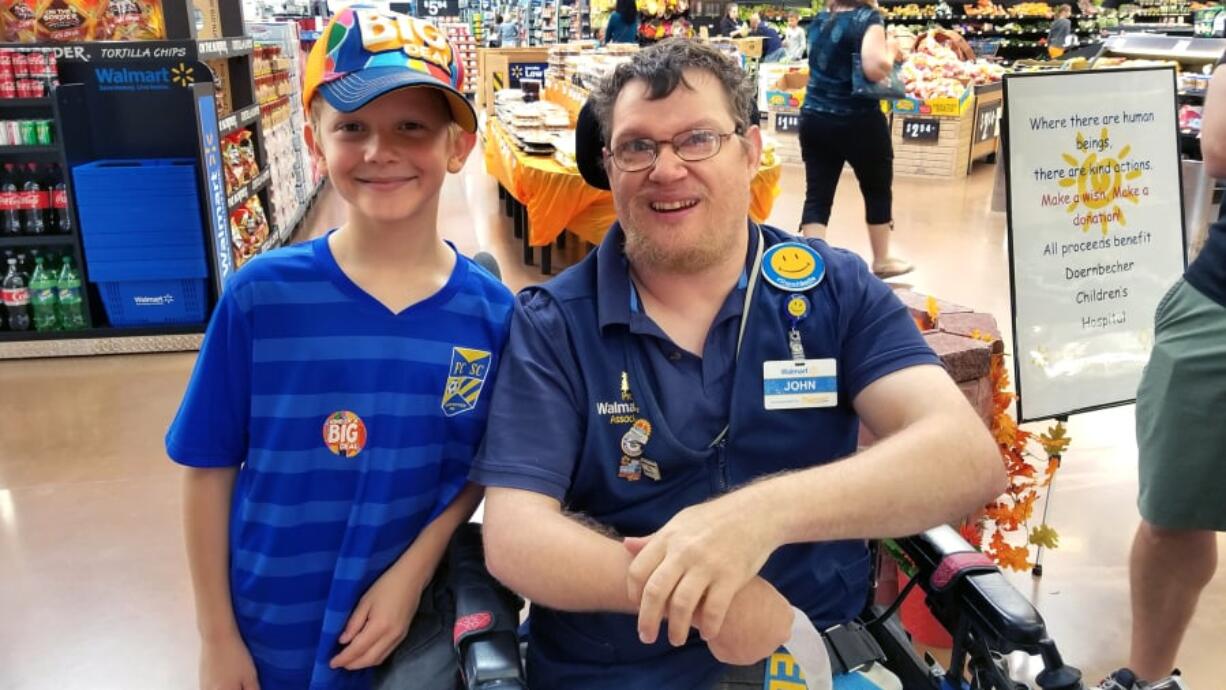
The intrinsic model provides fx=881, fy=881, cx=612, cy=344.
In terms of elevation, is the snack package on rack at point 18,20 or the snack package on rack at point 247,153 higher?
the snack package on rack at point 18,20

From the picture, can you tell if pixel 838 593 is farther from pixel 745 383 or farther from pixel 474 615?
pixel 474 615

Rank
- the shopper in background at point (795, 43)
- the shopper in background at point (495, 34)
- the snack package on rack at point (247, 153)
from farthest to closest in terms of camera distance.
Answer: the shopper in background at point (495, 34)
the shopper in background at point (795, 43)
the snack package on rack at point (247, 153)

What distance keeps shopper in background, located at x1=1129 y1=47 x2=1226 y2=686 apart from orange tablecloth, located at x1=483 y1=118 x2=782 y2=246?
9.93 feet

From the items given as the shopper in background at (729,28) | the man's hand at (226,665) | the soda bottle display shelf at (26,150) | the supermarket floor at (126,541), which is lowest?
the supermarket floor at (126,541)

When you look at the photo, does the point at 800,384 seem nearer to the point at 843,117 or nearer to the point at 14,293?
the point at 843,117

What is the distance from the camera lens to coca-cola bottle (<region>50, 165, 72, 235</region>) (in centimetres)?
409

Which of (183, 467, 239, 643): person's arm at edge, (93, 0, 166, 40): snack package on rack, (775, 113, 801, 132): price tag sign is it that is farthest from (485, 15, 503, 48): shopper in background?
(183, 467, 239, 643): person's arm at edge

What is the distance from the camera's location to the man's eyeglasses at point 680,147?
1336mm

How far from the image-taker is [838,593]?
4.47 ft

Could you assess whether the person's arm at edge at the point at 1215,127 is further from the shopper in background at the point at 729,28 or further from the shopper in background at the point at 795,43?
the shopper in background at the point at 795,43

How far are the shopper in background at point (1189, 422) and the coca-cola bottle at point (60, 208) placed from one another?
4327 mm

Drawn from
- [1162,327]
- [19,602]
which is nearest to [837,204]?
[1162,327]

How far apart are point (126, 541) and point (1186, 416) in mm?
2774

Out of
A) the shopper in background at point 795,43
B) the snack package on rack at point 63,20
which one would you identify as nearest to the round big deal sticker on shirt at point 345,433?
the snack package on rack at point 63,20
